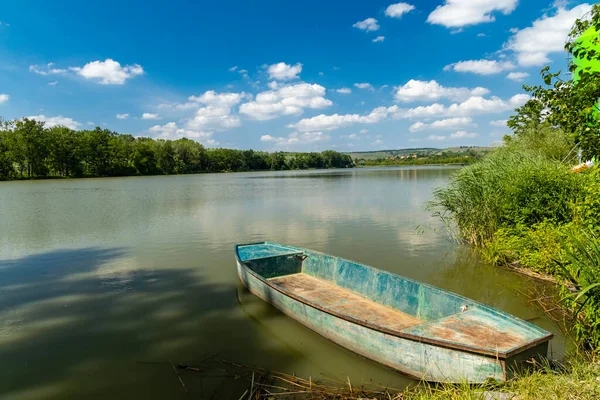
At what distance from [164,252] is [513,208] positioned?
11.0 meters

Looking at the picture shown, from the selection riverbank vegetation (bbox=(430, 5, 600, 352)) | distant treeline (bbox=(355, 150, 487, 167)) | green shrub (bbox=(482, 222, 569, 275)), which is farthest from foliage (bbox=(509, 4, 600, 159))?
distant treeline (bbox=(355, 150, 487, 167))

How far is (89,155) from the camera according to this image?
7044 cm

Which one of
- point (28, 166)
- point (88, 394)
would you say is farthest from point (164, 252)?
point (28, 166)

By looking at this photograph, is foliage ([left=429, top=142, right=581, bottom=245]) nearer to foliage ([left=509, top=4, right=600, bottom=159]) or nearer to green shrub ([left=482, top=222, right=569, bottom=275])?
green shrub ([left=482, top=222, right=569, bottom=275])

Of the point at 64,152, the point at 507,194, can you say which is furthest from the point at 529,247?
the point at 64,152

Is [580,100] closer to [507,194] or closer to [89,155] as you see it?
[507,194]

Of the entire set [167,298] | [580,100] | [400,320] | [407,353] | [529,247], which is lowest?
[167,298]

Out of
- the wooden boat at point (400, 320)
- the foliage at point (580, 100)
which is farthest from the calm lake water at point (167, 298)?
the foliage at point (580, 100)

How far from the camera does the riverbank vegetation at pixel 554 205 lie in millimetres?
5223

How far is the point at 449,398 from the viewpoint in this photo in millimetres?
3842

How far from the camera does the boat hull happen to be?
13.9 feet

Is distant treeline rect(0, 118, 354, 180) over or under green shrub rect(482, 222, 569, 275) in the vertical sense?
over

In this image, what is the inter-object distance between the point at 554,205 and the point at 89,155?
77.7 m

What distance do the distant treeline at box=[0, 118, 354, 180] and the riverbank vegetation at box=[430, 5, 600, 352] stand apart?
68791 mm
